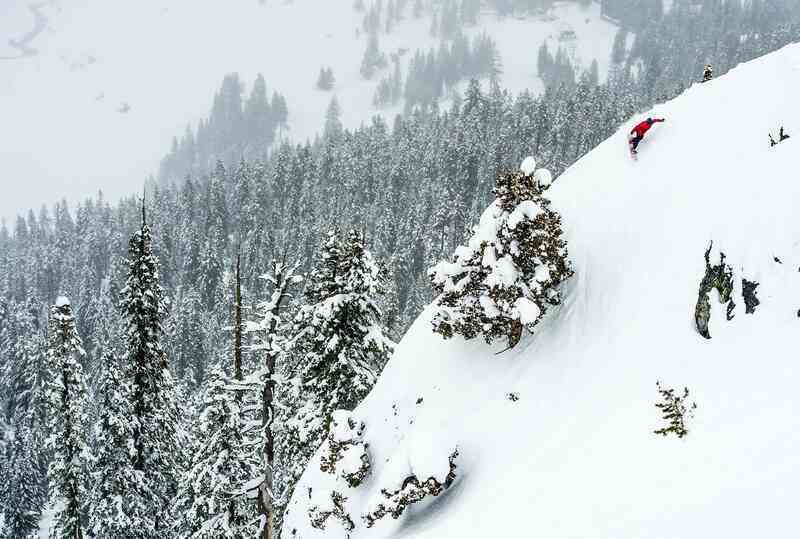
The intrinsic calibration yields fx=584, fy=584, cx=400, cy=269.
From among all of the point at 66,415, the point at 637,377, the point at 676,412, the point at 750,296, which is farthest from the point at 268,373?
the point at 750,296

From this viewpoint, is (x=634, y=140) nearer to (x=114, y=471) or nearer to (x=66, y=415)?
(x=114, y=471)

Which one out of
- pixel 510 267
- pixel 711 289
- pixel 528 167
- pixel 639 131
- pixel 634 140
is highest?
pixel 639 131

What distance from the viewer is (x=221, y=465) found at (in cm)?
1970

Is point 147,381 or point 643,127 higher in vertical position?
point 643,127

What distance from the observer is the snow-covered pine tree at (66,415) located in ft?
69.3

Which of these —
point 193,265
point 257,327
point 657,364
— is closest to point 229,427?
point 257,327

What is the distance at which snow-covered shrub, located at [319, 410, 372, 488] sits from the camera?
15.8 metres

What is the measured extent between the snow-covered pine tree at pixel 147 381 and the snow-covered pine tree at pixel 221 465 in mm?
2153

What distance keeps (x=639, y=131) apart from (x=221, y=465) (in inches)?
680

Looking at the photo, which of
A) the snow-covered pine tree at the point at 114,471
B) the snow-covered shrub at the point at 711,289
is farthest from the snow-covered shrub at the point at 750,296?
the snow-covered pine tree at the point at 114,471

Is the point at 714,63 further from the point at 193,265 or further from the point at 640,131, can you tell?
the point at 640,131

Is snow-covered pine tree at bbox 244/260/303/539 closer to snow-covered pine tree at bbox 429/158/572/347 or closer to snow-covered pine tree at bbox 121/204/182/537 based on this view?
snow-covered pine tree at bbox 429/158/572/347

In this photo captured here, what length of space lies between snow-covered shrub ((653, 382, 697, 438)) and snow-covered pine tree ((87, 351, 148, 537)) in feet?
58.1

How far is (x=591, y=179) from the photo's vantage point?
18.3 meters
